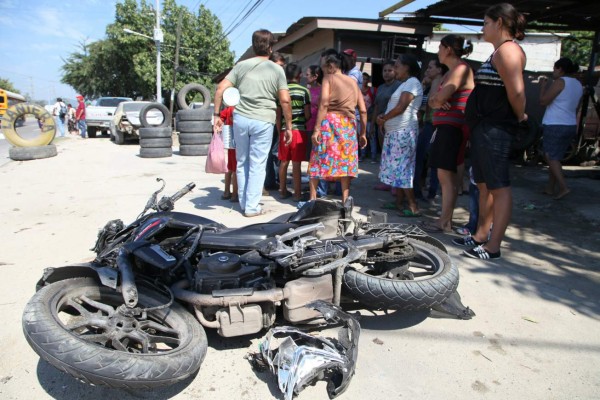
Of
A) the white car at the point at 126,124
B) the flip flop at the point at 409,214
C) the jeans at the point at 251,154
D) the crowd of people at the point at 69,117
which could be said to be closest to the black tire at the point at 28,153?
the white car at the point at 126,124

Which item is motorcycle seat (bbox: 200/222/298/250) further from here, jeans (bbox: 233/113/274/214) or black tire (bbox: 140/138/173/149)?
black tire (bbox: 140/138/173/149)

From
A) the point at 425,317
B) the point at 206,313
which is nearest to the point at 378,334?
the point at 425,317

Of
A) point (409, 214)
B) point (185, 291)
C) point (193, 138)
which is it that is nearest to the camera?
point (185, 291)

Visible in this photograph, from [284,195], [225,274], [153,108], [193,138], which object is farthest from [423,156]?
[153,108]

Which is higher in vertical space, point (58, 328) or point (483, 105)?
point (483, 105)

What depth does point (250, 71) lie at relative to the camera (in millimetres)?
4516

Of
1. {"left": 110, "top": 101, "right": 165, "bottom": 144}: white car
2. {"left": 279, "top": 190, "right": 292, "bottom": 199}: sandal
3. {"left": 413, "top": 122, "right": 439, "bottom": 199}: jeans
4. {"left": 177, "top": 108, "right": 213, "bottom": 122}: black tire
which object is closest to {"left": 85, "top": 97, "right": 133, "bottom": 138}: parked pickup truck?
{"left": 110, "top": 101, "right": 165, "bottom": 144}: white car

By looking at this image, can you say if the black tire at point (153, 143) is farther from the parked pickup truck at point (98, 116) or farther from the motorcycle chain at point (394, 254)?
the motorcycle chain at point (394, 254)

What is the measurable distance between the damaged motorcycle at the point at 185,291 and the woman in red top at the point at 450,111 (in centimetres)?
163

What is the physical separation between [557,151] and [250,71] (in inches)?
170

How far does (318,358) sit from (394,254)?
40.3 inches

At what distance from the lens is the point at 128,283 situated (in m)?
2.08

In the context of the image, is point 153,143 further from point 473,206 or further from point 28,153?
point 473,206

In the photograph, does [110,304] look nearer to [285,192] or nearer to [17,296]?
[17,296]
